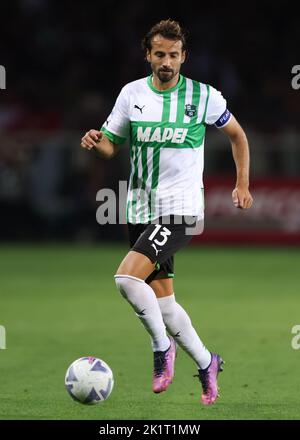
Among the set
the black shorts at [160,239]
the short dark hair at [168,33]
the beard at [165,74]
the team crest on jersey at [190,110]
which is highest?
the short dark hair at [168,33]

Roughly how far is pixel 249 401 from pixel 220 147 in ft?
44.6

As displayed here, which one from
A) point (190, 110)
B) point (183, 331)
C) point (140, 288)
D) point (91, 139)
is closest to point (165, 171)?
point (190, 110)

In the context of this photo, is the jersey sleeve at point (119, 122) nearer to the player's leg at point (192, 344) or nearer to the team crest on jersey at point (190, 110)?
the team crest on jersey at point (190, 110)

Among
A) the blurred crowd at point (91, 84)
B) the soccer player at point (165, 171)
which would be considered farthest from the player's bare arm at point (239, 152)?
the blurred crowd at point (91, 84)

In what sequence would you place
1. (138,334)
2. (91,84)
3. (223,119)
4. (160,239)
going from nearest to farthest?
(160,239) → (223,119) → (138,334) → (91,84)

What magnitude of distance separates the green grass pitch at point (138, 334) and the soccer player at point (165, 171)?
373 mm

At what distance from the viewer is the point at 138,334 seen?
9.64 metres

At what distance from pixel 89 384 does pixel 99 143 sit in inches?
56.7

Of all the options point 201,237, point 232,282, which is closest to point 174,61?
point 232,282

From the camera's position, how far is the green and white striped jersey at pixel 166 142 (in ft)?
21.5

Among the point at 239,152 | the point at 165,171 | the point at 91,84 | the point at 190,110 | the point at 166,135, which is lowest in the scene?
the point at 165,171

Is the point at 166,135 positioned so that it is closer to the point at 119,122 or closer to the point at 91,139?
the point at 119,122

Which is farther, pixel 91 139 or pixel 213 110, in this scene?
pixel 213 110

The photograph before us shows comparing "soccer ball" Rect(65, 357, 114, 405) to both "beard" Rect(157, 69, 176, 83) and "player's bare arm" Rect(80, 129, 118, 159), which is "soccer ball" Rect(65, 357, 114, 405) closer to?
"player's bare arm" Rect(80, 129, 118, 159)
